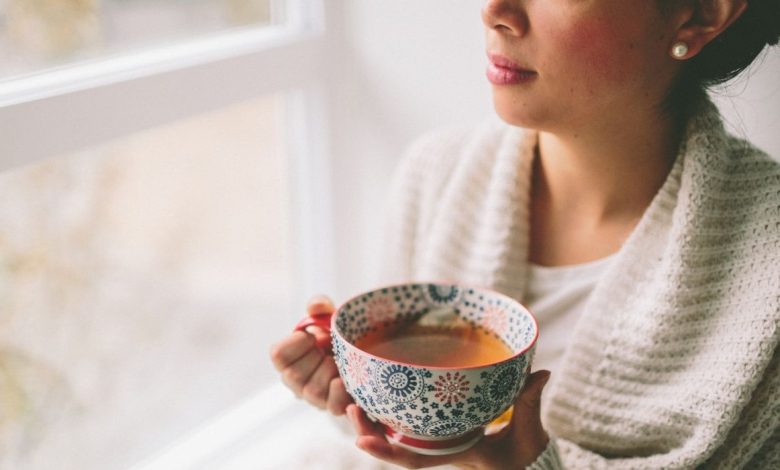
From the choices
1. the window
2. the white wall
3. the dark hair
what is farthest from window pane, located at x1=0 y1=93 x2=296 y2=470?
the dark hair

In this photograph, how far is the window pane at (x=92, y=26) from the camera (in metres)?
0.90

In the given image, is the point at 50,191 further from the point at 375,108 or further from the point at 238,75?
the point at 375,108

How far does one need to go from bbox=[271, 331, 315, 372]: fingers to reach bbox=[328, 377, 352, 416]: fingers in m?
0.05

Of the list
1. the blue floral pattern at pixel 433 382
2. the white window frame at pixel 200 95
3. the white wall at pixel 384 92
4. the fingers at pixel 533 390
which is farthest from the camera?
the white wall at pixel 384 92

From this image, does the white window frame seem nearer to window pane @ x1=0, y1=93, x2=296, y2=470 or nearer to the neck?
window pane @ x1=0, y1=93, x2=296, y2=470

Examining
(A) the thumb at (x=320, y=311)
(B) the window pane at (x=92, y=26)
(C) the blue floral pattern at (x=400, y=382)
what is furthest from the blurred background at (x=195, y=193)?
(C) the blue floral pattern at (x=400, y=382)

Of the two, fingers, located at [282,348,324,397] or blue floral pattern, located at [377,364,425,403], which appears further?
fingers, located at [282,348,324,397]

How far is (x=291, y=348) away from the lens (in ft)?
2.77

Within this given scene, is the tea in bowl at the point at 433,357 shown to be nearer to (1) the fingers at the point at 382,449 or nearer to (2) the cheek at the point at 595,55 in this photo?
(1) the fingers at the point at 382,449

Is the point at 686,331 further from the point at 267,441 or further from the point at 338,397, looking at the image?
the point at 267,441

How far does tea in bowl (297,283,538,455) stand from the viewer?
67 cm

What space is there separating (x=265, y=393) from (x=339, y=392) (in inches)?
22.1

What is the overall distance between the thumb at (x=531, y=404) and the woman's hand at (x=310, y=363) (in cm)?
17

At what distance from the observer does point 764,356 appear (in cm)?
82
